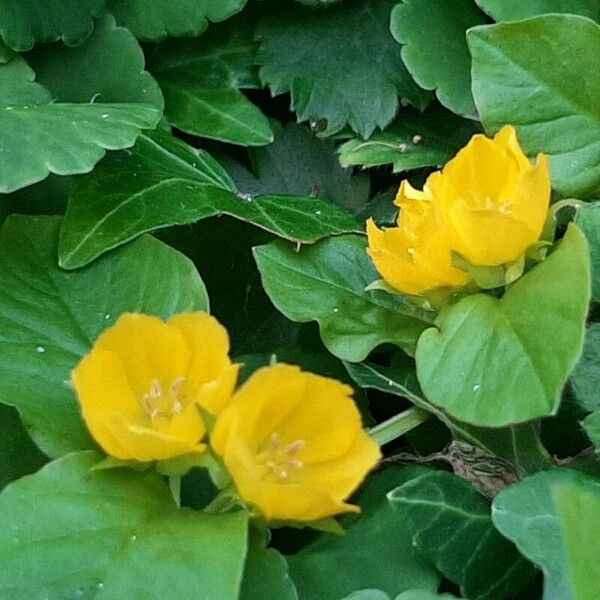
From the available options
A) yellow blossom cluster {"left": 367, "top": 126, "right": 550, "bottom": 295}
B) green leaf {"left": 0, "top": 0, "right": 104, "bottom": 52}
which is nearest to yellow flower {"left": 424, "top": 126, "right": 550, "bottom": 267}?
yellow blossom cluster {"left": 367, "top": 126, "right": 550, "bottom": 295}

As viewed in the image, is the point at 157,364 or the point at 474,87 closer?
the point at 157,364

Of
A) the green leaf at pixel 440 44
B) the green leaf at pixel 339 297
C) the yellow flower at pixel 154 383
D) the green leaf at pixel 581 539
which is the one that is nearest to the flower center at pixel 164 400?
the yellow flower at pixel 154 383

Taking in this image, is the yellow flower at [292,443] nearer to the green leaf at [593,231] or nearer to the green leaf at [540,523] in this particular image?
the green leaf at [540,523]

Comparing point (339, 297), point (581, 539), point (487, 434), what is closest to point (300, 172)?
point (339, 297)

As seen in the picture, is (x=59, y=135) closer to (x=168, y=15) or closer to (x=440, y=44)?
(x=168, y=15)

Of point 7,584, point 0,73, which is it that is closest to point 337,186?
point 0,73

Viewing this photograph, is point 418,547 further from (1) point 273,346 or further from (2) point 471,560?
(1) point 273,346
